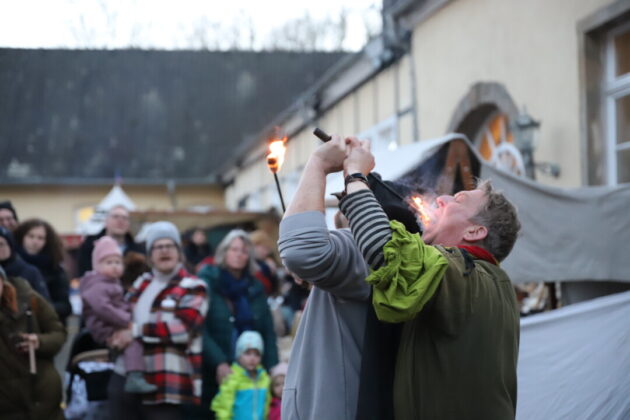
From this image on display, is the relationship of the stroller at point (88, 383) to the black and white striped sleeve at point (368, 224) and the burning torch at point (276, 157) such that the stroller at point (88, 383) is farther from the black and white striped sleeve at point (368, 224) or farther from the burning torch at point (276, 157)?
the black and white striped sleeve at point (368, 224)

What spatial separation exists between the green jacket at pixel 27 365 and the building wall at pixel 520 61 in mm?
5090

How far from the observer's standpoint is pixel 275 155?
2775mm

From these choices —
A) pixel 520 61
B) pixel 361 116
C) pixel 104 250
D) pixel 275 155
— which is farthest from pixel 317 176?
pixel 361 116

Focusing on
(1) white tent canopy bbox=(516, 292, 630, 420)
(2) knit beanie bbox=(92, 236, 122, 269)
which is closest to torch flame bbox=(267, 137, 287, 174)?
(1) white tent canopy bbox=(516, 292, 630, 420)

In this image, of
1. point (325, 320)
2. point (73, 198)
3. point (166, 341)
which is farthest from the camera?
point (73, 198)

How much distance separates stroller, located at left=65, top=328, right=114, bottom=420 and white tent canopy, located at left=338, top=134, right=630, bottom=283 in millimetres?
2098

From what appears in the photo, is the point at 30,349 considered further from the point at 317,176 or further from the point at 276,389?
the point at 317,176

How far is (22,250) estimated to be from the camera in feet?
21.6

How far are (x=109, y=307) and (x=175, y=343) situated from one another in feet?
1.82

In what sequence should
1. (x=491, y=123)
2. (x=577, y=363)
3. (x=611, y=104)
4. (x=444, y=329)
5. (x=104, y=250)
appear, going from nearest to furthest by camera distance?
(x=444, y=329) < (x=577, y=363) < (x=104, y=250) < (x=611, y=104) < (x=491, y=123)

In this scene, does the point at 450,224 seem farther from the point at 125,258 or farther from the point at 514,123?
the point at 514,123

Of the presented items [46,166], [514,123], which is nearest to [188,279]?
[514,123]

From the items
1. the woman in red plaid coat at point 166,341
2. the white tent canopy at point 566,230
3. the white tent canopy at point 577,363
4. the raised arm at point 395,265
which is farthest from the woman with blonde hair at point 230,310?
the raised arm at point 395,265

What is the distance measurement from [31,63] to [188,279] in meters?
2.19
